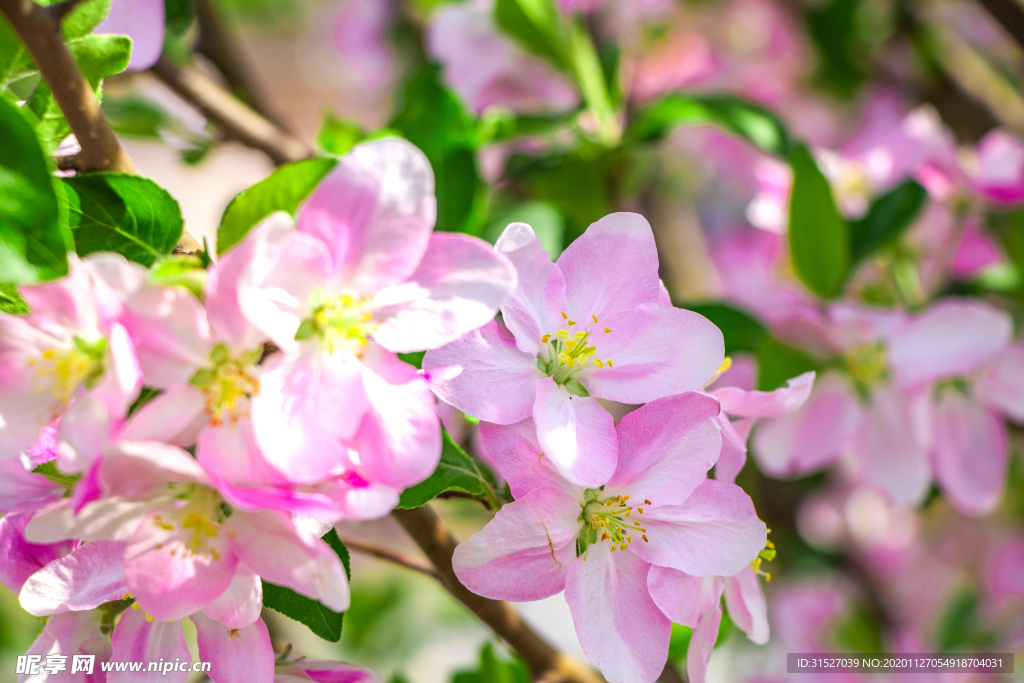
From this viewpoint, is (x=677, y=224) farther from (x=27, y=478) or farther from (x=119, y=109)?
(x=27, y=478)

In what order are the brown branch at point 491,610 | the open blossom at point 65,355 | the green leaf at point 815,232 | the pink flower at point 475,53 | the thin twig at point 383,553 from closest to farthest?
the open blossom at point 65,355
the brown branch at point 491,610
the thin twig at point 383,553
the green leaf at point 815,232
the pink flower at point 475,53

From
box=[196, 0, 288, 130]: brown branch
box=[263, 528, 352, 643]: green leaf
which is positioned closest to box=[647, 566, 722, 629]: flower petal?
box=[263, 528, 352, 643]: green leaf

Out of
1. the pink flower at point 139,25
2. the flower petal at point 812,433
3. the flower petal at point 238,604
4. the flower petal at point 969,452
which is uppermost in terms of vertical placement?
the pink flower at point 139,25

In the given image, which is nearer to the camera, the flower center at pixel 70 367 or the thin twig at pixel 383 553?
the flower center at pixel 70 367

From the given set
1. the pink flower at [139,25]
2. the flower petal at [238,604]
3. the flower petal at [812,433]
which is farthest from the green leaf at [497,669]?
the pink flower at [139,25]

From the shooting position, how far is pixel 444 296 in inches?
18.0

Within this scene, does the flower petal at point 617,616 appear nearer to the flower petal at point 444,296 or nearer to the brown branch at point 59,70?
the flower petal at point 444,296

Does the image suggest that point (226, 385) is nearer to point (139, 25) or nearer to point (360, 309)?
point (360, 309)

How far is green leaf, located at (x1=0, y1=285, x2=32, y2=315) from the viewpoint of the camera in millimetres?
481

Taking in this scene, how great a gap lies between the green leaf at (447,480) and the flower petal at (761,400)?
0.61 ft

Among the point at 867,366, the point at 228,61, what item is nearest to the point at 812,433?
the point at 867,366

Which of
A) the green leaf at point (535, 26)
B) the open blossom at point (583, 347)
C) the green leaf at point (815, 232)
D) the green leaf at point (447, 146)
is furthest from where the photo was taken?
the green leaf at point (535, 26)

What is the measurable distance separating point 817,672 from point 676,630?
1.05 meters

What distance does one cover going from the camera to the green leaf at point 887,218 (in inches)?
39.0
